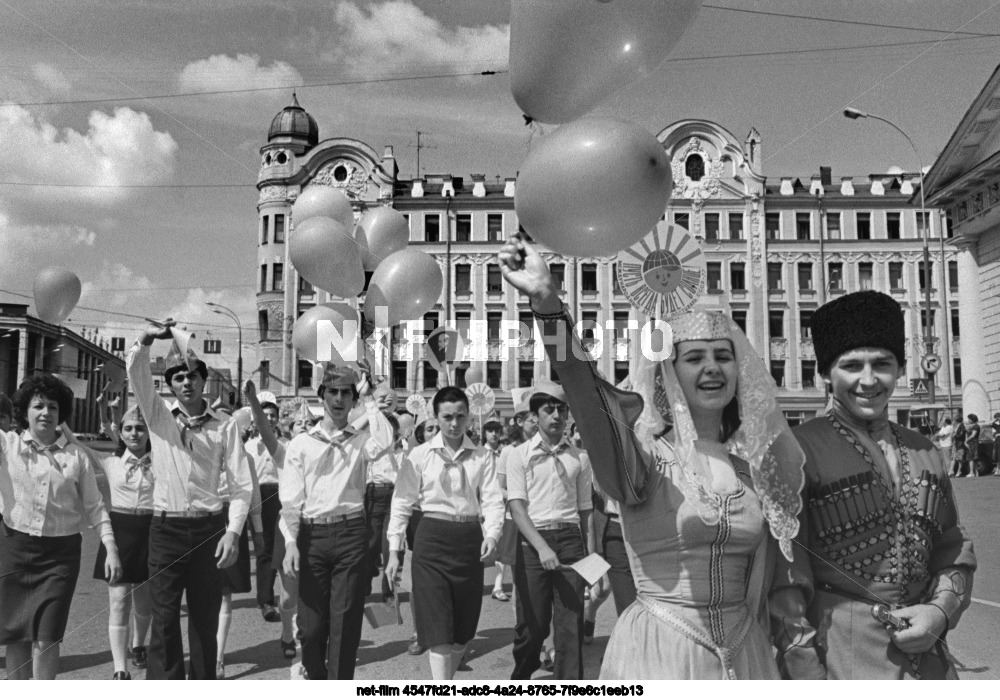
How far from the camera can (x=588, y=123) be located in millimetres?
2533

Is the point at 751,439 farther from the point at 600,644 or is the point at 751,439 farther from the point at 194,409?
the point at 600,644

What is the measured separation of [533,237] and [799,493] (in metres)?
1.08

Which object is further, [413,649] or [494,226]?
[494,226]

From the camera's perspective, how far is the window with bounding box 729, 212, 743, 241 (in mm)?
34250

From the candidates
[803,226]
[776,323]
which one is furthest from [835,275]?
[776,323]

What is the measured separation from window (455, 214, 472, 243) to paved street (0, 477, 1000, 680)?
29.6 metres

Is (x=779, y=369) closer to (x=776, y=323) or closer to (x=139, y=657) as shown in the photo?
(x=776, y=323)

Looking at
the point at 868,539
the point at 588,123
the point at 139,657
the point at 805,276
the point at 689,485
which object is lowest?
the point at 139,657

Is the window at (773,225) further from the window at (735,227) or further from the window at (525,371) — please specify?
the window at (525,371)

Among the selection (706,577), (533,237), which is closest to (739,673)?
(706,577)

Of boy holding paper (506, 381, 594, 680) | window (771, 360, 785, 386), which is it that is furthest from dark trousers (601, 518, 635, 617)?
window (771, 360, 785, 386)

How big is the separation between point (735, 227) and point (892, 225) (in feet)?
23.6

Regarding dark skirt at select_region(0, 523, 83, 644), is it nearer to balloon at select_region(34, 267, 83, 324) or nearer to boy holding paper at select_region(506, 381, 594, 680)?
balloon at select_region(34, 267, 83, 324)

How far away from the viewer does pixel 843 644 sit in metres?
2.46
